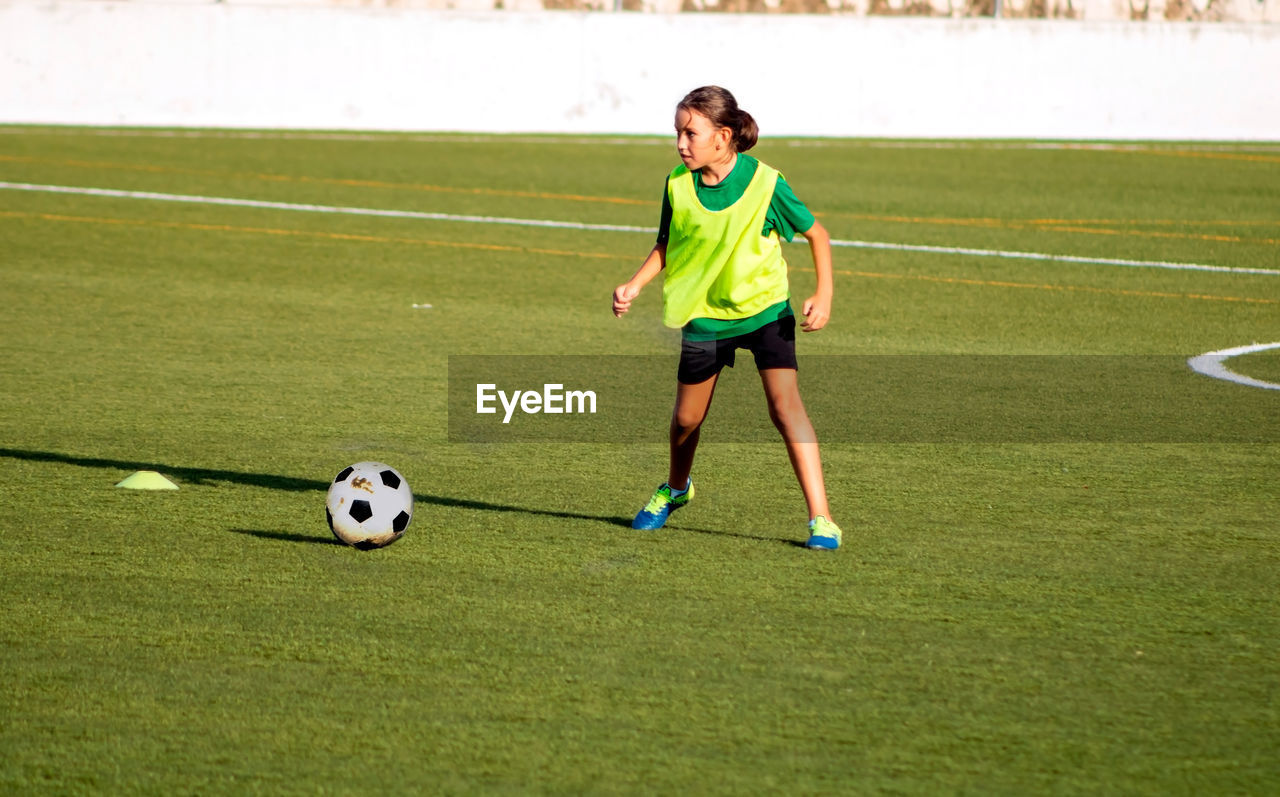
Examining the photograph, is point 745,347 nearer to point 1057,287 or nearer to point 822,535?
point 822,535

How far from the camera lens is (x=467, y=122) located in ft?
96.2

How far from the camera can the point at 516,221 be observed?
1775cm

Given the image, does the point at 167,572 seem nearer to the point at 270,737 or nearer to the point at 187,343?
the point at 270,737

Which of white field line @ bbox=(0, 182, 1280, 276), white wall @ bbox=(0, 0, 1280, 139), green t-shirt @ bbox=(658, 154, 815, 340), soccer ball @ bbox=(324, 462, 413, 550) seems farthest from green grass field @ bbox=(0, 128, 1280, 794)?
white wall @ bbox=(0, 0, 1280, 139)

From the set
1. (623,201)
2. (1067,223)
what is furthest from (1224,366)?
(623,201)

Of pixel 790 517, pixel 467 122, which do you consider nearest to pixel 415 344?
pixel 790 517

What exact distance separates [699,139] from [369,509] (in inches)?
66.1

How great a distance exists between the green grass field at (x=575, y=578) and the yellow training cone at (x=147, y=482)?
91 mm

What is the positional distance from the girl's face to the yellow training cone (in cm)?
251

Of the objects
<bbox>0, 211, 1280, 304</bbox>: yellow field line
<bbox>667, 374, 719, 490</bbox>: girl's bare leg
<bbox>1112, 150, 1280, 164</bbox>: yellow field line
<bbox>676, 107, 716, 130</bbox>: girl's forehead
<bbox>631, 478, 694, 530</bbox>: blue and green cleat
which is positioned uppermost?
<bbox>676, 107, 716, 130</bbox>: girl's forehead

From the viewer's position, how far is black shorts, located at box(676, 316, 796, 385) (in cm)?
628

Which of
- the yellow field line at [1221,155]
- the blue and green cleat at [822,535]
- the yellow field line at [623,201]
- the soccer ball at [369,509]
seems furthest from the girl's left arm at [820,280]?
the yellow field line at [1221,155]

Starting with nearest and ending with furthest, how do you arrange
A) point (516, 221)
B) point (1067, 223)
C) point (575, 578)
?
point (575, 578), point (516, 221), point (1067, 223)

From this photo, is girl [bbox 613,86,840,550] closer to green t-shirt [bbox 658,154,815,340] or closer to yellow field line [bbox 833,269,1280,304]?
green t-shirt [bbox 658,154,815,340]
